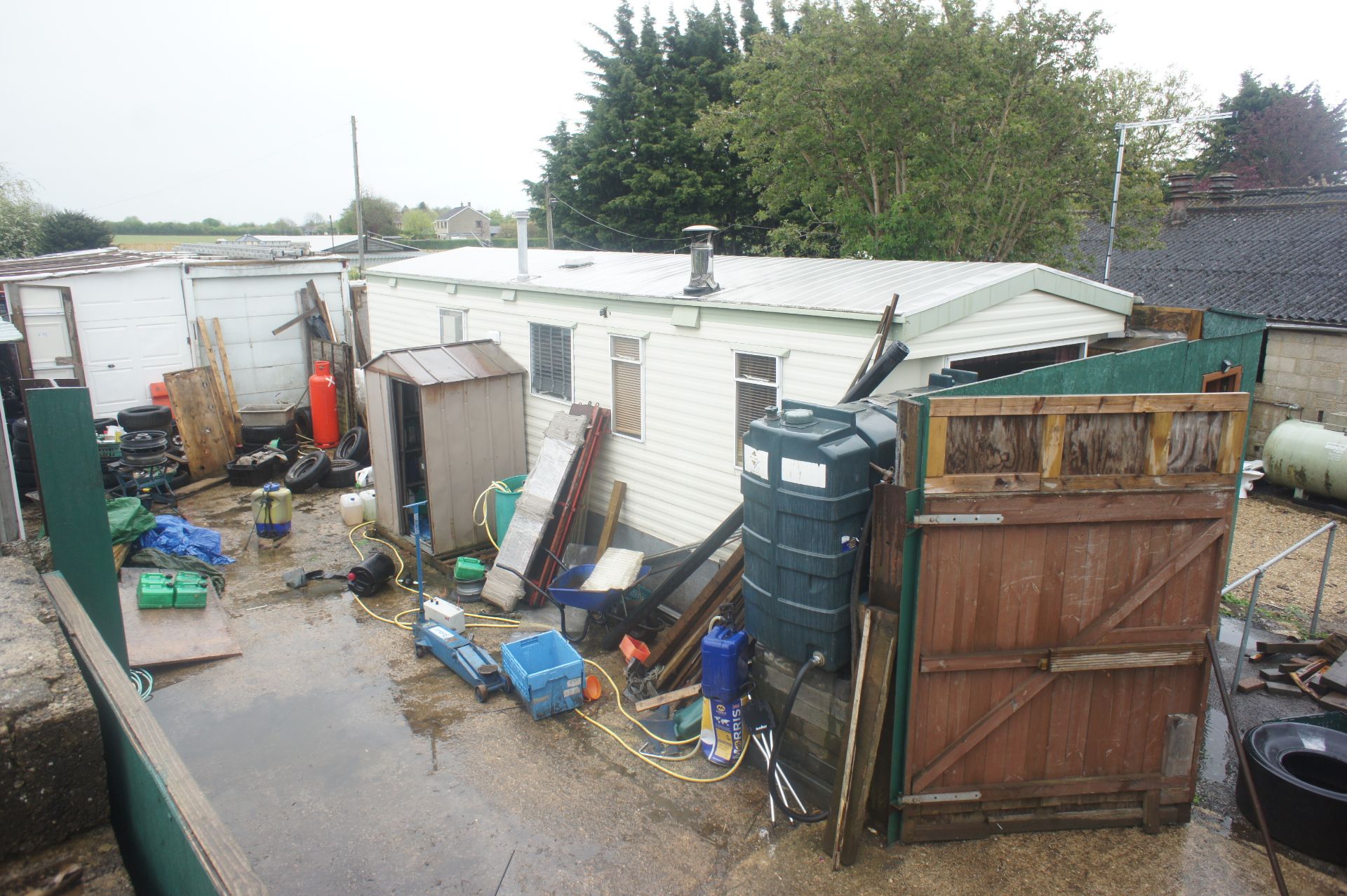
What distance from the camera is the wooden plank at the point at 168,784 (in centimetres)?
153

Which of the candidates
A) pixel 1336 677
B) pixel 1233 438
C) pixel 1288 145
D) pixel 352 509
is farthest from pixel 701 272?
pixel 1288 145

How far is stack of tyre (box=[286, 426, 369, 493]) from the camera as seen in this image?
42.2 ft

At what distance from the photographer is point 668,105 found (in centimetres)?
2664

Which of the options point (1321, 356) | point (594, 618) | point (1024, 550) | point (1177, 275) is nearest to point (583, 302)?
point (594, 618)

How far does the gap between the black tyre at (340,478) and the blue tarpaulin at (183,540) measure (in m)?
2.73

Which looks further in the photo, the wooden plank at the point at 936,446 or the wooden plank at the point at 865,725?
the wooden plank at the point at 865,725

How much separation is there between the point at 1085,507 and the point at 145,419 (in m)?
13.5

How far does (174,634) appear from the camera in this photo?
26.3 feet

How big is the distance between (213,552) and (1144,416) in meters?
9.92

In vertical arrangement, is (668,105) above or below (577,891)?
above

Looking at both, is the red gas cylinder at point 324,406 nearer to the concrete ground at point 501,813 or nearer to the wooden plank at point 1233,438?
the concrete ground at point 501,813

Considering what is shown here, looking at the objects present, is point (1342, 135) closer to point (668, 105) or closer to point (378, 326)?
point (668, 105)

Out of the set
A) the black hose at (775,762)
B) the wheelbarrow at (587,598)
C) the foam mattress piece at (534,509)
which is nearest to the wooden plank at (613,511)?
the foam mattress piece at (534,509)

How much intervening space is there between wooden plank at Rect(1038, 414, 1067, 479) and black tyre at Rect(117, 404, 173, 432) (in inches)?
499
